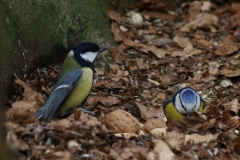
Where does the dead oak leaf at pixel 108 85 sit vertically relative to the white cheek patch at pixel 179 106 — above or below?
below

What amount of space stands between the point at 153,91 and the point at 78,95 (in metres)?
1.42

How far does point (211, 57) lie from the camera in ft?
17.9

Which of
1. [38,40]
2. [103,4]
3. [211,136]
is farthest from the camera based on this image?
[103,4]

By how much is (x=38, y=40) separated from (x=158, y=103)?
2.02 meters

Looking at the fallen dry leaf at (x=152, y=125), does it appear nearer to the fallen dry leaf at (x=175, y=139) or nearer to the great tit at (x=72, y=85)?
the fallen dry leaf at (x=175, y=139)

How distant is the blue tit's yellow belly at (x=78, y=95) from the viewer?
12.5 ft

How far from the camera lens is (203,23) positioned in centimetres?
630

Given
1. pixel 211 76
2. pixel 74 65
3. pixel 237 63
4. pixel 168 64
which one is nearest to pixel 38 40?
pixel 74 65

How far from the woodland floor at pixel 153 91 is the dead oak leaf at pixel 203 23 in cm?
2

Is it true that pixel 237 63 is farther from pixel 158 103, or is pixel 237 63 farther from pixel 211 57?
pixel 158 103

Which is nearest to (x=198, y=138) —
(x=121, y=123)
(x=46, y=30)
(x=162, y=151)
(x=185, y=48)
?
(x=162, y=151)

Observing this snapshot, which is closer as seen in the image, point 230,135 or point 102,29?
point 230,135

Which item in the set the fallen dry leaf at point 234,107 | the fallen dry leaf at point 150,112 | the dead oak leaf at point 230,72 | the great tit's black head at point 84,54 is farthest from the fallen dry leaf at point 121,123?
the dead oak leaf at point 230,72

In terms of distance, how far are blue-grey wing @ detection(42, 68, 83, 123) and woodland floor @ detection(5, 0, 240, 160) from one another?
209 millimetres
